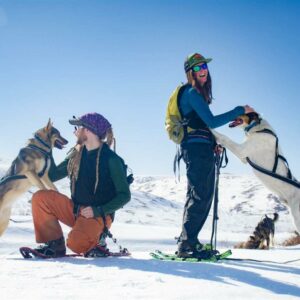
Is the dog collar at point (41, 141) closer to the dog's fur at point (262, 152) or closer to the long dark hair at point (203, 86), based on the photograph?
the long dark hair at point (203, 86)

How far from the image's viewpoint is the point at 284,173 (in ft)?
13.7

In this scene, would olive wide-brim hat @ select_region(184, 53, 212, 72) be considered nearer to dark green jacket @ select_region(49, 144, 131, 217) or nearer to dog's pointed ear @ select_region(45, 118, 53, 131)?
dark green jacket @ select_region(49, 144, 131, 217)

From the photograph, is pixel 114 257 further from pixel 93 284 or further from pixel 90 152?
pixel 93 284

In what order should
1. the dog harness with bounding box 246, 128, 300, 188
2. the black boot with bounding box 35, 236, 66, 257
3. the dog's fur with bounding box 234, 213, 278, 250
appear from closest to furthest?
the black boot with bounding box 35, 236, 66, 257
the dog harness with bounding box 246, 128, 300, 188
the dog's fur with bounding box 234, 213, 278, 250

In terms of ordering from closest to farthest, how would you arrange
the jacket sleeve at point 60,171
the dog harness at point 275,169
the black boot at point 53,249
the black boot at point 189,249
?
the black boot at point 53,249 → the black boot at point 189,249 → the dog harness at point 275,169 → the jacket sleeve at point 60,171

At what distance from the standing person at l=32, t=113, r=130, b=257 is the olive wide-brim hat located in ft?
3.34

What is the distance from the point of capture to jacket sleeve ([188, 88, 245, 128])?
383cm

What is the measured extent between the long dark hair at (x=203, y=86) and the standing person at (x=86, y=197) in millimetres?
967

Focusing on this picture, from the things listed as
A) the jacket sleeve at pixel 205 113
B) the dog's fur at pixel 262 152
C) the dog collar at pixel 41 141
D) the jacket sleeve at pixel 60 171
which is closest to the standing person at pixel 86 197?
the jacket sleeve at pixel 60 171

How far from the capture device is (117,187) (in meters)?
3.71

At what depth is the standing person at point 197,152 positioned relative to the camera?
388 centimetres

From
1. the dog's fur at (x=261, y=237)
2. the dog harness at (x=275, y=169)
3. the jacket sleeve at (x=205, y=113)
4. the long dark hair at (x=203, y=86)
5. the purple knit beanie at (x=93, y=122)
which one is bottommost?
the dog's fur at (x=261, y=237)

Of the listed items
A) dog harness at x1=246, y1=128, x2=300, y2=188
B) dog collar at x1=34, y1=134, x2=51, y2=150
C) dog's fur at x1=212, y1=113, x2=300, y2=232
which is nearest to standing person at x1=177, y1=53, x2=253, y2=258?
dog's fur at x1=212, y1=113, x2=300, y2=232

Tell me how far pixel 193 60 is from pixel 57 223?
2107mm
